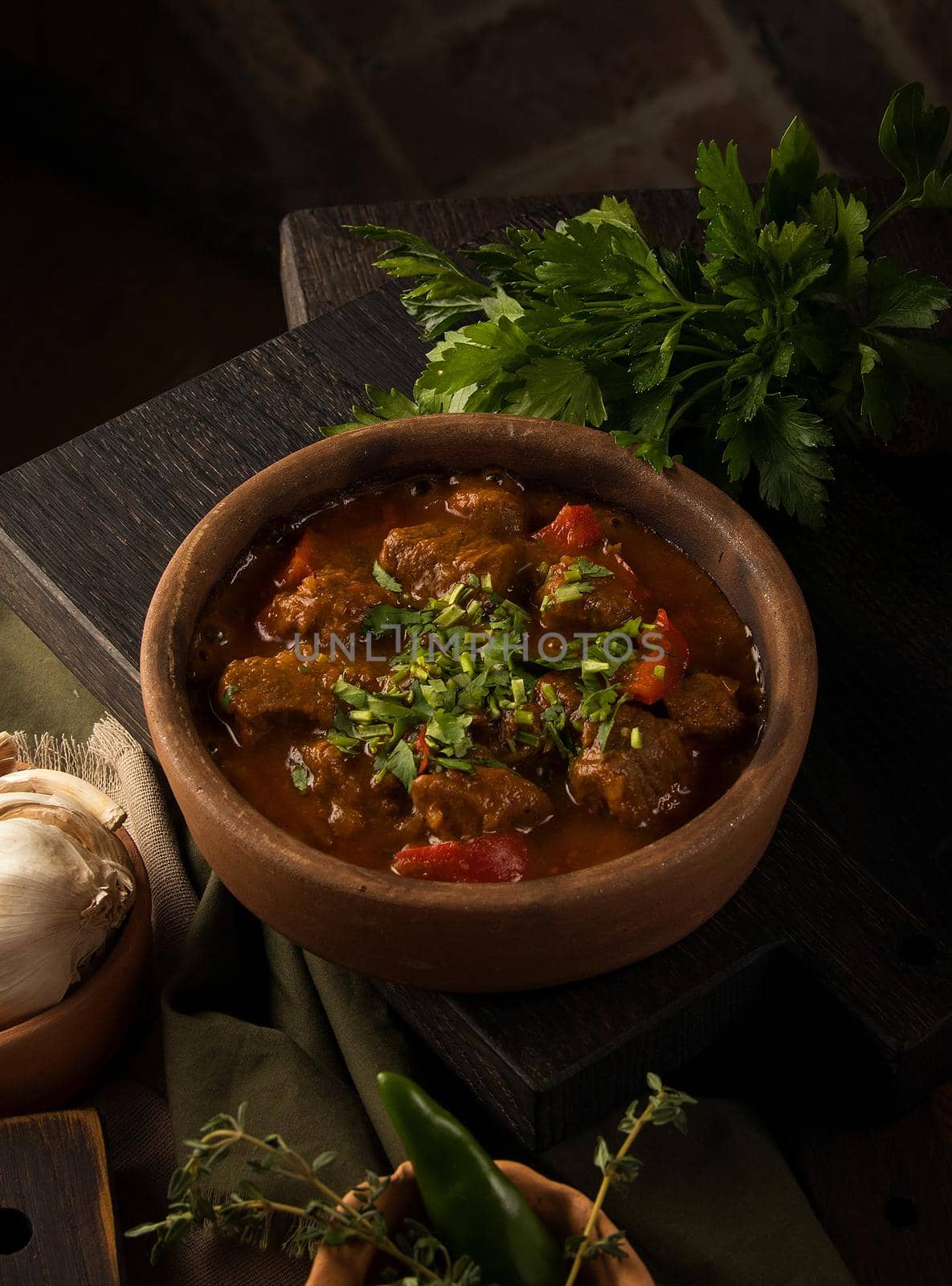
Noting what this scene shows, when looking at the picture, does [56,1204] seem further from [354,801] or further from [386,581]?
[386,581]

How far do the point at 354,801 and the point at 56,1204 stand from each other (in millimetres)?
779

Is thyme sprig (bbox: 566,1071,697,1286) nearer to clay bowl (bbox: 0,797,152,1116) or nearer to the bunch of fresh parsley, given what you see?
clay bowl (bbox: 0,797,152,1116)

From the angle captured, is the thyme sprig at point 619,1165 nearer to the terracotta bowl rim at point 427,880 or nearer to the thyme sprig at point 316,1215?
the thyme sprig at point 316,1215

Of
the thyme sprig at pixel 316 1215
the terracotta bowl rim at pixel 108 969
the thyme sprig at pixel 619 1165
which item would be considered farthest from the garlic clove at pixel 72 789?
the thyme sprig at pixel 619 1165

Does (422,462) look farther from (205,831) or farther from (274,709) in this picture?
(205,831)

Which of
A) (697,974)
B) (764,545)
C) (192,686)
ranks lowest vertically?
(697,974)

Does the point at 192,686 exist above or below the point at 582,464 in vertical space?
above

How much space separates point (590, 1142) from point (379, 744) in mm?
778

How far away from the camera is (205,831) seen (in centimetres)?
240

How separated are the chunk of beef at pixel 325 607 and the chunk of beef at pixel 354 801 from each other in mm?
234

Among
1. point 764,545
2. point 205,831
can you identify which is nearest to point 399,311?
point 764,545

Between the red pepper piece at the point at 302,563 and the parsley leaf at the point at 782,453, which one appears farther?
the parsley leaf at the point at 782,453

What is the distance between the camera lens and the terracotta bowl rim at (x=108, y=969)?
101 inches

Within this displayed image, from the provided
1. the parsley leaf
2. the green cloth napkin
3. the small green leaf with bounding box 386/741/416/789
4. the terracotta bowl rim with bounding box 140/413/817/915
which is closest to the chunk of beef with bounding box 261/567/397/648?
the terracotta bowl rim with bounding box 140/413/817/915
